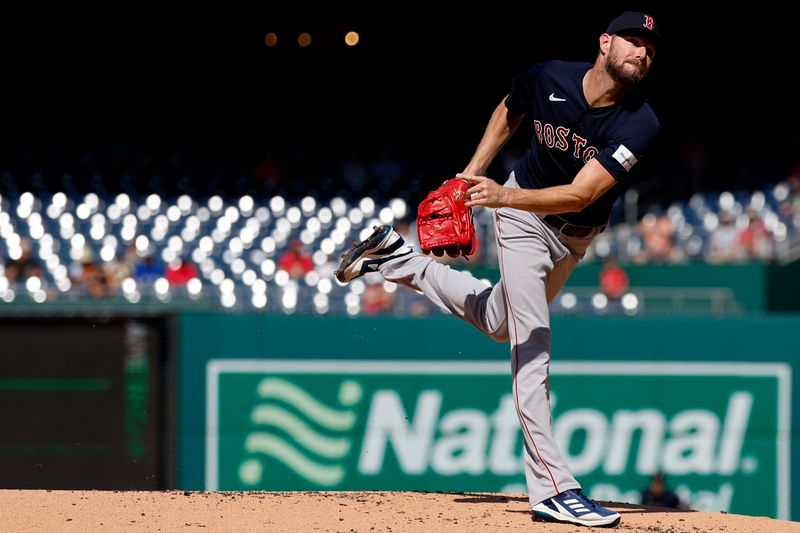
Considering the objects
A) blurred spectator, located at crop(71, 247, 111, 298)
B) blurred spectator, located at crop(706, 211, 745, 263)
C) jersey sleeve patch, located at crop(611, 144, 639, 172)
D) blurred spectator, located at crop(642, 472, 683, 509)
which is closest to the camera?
jersey sleeve patch, located at crop(611, 144, 639, 172)

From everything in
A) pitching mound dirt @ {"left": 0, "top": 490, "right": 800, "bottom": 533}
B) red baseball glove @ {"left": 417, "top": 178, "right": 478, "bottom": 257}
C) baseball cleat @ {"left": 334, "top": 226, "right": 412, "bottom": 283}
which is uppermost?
red baseball glove @ {"left": 417, "top": 178, "right": 478, "bottom": 257}

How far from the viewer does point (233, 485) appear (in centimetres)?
811

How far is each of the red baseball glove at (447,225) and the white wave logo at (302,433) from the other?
14.1 feet

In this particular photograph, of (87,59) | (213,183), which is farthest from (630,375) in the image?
(87,59)

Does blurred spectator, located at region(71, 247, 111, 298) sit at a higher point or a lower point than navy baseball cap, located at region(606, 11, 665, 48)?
lower

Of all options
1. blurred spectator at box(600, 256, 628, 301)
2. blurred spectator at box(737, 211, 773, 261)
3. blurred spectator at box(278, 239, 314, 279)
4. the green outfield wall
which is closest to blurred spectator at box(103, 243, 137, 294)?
blurred spectator at box(278, 239, 314, 279)

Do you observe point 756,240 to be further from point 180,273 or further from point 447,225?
point 447,225

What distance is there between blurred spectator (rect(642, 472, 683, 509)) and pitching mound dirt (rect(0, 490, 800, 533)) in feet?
10.9

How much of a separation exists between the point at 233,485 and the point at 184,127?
29.2 ft

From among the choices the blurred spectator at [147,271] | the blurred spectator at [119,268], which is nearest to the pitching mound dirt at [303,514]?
the blurred spectator at [119,268]

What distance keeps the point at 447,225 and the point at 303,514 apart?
3.87 ft

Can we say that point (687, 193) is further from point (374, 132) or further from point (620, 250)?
point (374, 132)

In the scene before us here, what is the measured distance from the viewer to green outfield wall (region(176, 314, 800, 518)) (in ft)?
27.0

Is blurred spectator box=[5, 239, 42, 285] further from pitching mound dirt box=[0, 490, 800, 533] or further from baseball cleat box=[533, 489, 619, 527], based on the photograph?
baseball cleat box=[533, 489, 619, 527]
